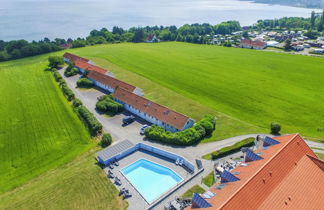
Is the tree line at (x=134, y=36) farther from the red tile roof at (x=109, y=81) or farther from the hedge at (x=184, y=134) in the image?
the hedge at (x=184, y=134)

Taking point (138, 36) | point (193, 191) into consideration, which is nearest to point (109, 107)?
point (193, 191)

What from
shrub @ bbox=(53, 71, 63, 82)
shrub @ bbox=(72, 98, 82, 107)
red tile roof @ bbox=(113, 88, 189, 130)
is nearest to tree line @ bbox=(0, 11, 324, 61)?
shrub @ bbox=(53, 71, 63, 82)

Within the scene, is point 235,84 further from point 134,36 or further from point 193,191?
point 134,36

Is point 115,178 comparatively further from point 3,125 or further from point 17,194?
point 3,125

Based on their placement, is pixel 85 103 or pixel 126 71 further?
pixel 126 71

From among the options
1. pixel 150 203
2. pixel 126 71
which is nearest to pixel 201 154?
pixel 150 203

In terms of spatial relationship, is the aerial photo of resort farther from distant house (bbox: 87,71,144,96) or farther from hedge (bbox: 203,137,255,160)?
distant house (bbox: 87,71,144,96)
